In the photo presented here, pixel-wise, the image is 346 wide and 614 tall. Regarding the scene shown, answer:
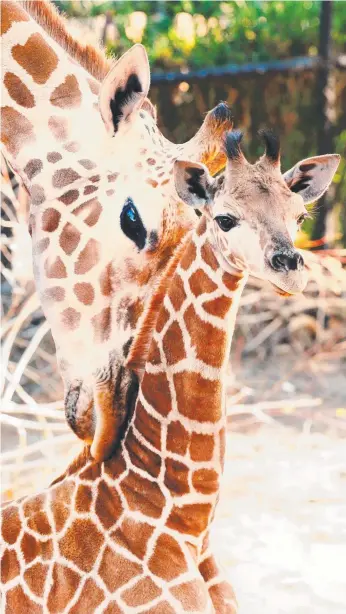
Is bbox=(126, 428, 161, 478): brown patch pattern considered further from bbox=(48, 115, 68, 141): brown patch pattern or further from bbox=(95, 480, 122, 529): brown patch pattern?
bbox=(48, 115, 68, 141): brown patch pattern

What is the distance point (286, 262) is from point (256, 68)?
11.5 ft

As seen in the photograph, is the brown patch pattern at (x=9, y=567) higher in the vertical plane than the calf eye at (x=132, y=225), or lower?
lower

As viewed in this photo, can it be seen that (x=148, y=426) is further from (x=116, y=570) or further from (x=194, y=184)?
(x=194, y=184)

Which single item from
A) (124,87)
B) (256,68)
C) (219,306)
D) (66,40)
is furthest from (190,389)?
(256,68)

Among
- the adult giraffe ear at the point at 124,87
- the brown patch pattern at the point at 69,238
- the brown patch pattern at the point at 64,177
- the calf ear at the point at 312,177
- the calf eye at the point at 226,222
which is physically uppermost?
the adult giraffe ear at the point at 124,87

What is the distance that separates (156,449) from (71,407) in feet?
0.45

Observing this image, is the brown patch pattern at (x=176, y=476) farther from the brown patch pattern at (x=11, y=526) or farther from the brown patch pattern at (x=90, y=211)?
the brown patch pattern at (x=90, y=211)

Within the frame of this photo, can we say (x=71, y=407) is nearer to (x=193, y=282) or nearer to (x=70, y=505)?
(x=70, y=505)

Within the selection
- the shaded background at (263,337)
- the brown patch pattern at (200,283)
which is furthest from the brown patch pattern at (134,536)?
the shaded background at (263,337)

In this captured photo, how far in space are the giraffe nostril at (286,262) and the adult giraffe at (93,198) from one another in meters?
0.27

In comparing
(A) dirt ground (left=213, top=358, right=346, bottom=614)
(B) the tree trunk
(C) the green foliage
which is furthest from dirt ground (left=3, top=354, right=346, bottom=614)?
(C) the green foliage

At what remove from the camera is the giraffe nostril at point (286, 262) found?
95 cm

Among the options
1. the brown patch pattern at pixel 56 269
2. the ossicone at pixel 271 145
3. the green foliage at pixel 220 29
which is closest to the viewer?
the ossicone at pixel 271 145

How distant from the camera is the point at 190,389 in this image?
1.15m
